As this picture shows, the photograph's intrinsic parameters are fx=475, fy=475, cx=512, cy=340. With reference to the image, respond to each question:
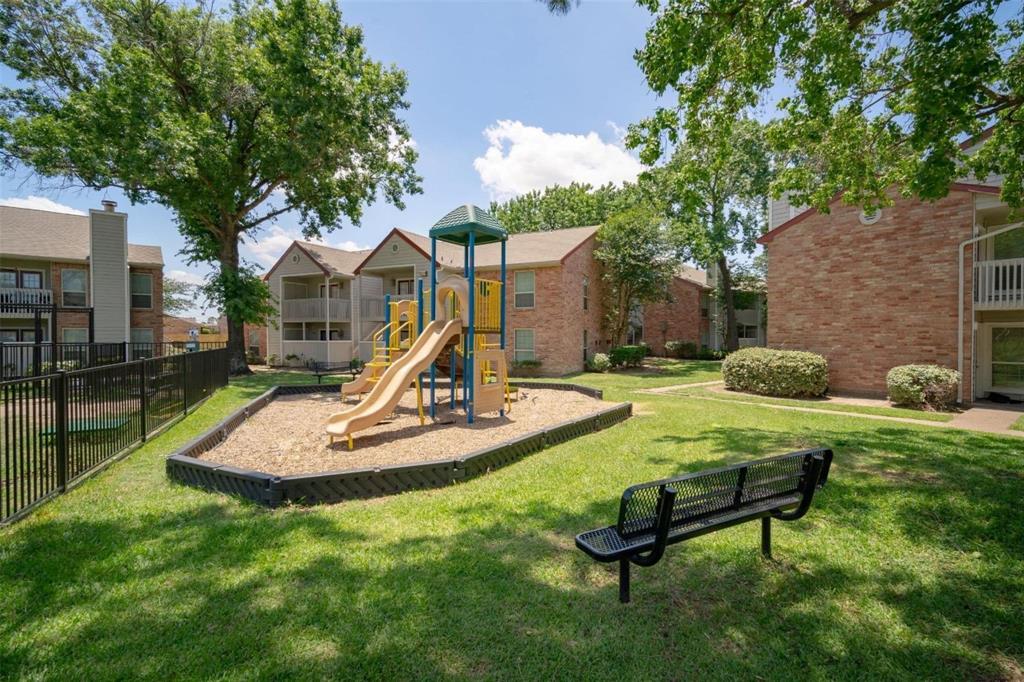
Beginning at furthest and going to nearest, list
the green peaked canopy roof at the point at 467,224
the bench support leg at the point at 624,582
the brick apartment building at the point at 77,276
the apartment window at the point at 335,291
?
the apartment window at the point at 335,291, the brick apartment building at the point at 77,276, the green peaked canopy roof at the point at 467,224, the bench support leg at the point at 624,582

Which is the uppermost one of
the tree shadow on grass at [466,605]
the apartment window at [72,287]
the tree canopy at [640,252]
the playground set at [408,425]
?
the tree canopy at [640,252]

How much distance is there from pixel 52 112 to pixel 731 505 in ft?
85.4

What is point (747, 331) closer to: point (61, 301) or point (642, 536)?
point (642, 536)

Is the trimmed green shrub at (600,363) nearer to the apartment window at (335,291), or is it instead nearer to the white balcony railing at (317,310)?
the white balcony railing at (317,310)

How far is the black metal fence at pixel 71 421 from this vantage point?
192 inches

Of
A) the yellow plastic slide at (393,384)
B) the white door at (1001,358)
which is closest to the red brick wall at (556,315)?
the yellow plastic slide at (393,384)

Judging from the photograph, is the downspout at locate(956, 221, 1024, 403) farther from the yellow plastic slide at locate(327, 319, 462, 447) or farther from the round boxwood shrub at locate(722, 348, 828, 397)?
the yellow plastic slide at locate(327, 319, 462, 447)

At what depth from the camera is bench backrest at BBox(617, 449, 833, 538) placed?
3.38m

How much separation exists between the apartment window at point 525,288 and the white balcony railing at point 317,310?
11417 millimetres

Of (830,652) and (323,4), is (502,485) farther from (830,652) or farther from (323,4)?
(323,4)

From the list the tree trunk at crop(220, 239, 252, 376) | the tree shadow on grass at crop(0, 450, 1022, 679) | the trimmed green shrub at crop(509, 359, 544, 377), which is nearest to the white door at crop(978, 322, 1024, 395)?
the tree shadow on grass at crop(0, 450, 1022, 679)

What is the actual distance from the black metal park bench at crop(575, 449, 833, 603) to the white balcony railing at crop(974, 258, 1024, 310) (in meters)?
13.4

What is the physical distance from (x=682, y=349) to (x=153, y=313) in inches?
1319

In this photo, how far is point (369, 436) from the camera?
28.4ft
